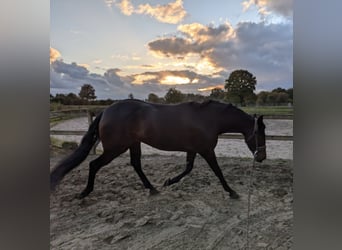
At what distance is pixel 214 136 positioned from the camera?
1.48 metres

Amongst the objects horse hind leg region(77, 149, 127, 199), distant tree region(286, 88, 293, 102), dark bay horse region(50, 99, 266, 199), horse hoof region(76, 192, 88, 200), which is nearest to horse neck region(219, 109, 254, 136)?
dark bay horse region(50, 99, 266, 199)

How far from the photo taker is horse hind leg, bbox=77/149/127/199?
1487 millimetres

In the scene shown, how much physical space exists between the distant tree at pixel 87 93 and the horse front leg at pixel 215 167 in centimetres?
61

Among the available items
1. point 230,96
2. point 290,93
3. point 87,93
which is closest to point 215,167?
point 230,96

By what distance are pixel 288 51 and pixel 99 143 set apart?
0.97 metres

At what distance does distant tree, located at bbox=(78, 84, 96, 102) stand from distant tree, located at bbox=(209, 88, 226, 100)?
1.87ft

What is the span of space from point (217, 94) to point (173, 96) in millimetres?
210

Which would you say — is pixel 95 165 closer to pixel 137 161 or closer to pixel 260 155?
pixel 137 161

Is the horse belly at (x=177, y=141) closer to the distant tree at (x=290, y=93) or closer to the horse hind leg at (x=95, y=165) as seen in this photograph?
the horse hind leg at (x=95, y=165)

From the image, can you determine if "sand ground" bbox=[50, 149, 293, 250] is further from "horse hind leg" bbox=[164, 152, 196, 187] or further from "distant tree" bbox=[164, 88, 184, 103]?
"distant tree" bbox=[164, 88, 184, 103]

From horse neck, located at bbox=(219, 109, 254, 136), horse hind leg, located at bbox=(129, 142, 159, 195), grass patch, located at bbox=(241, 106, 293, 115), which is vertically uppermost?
grass patch, located at bbox=(241, 106, 293, 115)

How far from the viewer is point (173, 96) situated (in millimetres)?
1467
